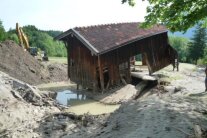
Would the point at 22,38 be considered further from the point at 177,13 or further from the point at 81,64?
the point at 177,13

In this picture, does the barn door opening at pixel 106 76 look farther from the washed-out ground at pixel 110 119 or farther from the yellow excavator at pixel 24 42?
the yellow excavator at pixel 24 42

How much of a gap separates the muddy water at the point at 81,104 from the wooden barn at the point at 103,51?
43.4 inches

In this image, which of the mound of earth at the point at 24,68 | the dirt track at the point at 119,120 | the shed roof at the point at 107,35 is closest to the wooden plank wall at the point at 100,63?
the shed roof at the point at 107,35

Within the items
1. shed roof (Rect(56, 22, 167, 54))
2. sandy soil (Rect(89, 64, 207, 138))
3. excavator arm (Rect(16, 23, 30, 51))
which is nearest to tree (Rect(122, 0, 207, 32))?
sandy soil (Rect(89, 64, 207, 138))

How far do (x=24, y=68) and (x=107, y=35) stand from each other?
10.1 m

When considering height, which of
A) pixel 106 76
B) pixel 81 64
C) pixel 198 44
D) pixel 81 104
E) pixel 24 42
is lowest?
pixel 81 104

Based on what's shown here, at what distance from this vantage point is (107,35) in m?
26.1

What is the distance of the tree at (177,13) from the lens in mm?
12188

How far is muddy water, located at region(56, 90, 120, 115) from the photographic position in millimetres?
20591

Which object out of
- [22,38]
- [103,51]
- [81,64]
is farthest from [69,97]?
[22,38]

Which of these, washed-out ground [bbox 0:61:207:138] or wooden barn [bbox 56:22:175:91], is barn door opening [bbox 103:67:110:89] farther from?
washed-out ground [bbox 0:61:207:138]

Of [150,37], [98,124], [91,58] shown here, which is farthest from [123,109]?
[150,37]

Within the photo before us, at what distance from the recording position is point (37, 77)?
3225 centimetres

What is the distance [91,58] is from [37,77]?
8.99 m
